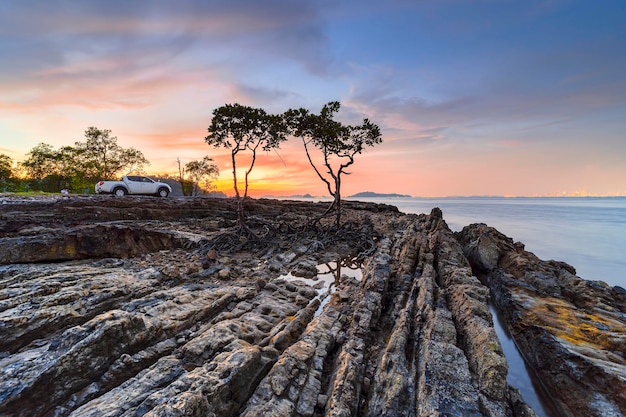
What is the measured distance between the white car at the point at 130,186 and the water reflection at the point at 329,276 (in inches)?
963

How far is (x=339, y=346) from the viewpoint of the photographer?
837cm

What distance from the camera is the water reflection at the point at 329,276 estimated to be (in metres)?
13.6

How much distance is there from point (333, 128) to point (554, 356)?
21420mm

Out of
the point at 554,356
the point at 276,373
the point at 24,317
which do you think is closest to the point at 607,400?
the point at 554,356

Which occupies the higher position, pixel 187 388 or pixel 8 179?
pixel 8 179

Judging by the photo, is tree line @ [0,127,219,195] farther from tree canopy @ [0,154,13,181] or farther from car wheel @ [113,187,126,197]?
car wheel @ [113,187,126,197]

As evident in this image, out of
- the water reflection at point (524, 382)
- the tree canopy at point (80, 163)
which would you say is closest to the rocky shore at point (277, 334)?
the water reflection at point (524, 382)

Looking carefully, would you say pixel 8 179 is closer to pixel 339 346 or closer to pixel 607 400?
pixel 339 346

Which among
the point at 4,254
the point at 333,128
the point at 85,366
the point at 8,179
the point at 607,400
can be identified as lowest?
the point at 607,400

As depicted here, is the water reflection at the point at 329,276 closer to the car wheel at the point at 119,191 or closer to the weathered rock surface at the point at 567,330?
the weathered rock surface at the point at 567,330

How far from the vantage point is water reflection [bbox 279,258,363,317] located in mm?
13602

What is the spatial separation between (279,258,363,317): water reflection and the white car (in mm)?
24453

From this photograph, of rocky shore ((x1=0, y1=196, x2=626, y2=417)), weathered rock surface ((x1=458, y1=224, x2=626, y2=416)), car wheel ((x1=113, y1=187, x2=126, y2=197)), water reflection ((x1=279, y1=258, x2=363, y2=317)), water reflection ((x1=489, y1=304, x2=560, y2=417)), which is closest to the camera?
rocky shore ((x1=0, y1=196, x2=626, y2=417))

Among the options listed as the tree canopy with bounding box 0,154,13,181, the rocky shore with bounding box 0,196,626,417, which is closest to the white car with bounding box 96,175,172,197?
the rocky shore with bounding box 0,196,626,417
